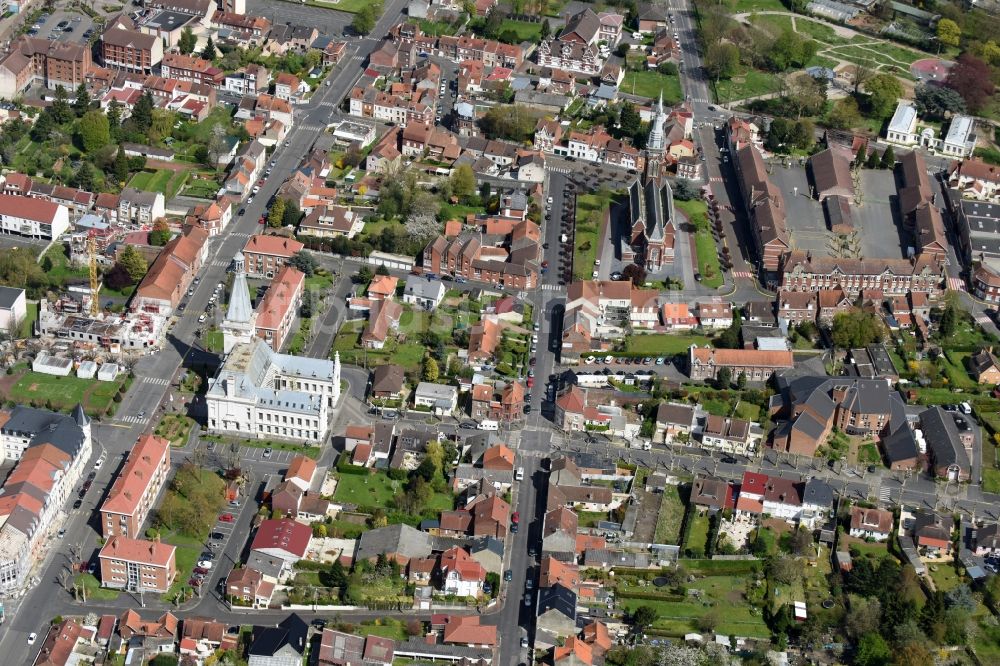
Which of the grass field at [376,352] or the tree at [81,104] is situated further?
the tree at [81,104]

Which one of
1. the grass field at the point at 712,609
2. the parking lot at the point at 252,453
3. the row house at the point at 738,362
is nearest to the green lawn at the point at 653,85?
the row house at the point at 738,362

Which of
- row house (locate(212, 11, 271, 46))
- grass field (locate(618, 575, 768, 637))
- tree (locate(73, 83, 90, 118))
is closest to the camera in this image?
grass field (locate(618, 575, 768, 637))

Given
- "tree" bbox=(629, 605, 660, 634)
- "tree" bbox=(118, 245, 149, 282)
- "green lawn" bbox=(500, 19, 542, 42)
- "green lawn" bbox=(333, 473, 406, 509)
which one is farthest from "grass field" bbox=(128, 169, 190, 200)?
"tree" bbox=(629, 605, 660, 634)

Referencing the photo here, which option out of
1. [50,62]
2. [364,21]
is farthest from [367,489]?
[364,21]

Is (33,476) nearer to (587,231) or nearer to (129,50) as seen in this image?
(587,231)

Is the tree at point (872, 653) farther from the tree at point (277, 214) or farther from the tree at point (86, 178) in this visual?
the tree at point (86, 178)

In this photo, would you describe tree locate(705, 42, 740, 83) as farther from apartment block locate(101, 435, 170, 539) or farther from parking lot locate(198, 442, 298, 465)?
apartment block locate(101, 435, 170, 539)

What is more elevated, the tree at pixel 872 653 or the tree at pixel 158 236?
the tree at pixel 872 653
